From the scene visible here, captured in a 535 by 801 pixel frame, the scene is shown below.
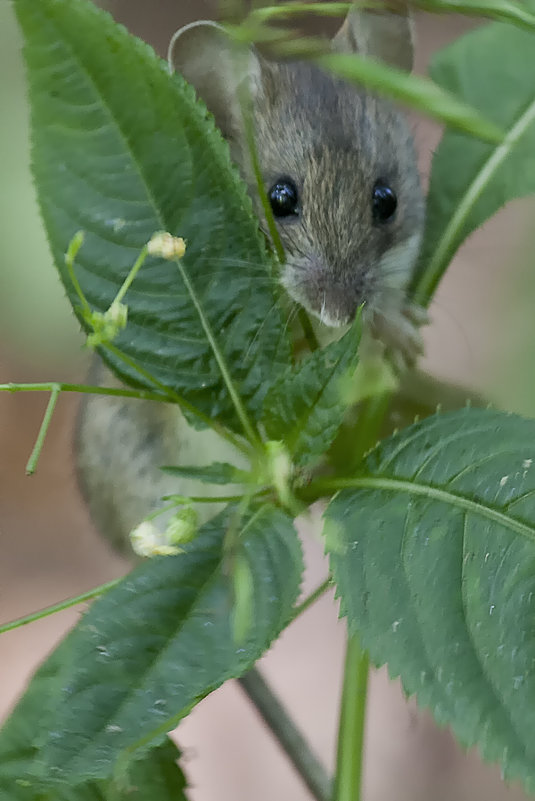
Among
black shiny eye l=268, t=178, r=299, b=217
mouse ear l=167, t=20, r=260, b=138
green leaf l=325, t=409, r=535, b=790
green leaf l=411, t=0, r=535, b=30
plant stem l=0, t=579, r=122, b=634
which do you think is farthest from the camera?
black shiny eye l=268, t=178, r=299, b=217

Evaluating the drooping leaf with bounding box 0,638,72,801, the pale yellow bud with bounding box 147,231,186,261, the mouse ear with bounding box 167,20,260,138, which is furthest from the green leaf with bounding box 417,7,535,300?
the drooping leaf with bounding box 0,638,72,801

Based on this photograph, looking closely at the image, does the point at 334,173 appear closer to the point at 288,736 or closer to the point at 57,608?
the point at 57,608

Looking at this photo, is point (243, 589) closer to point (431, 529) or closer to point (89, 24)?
point (431, 529)

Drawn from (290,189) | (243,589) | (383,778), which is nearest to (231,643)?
(243,589)

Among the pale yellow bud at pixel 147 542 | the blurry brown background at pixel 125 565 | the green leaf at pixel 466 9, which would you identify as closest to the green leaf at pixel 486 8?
the green leaf at pixel 466 9

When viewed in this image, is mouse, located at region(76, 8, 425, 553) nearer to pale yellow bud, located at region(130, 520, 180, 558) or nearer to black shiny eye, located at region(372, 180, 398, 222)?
black shiny eye, located at region(372, 180, 398, 222)
